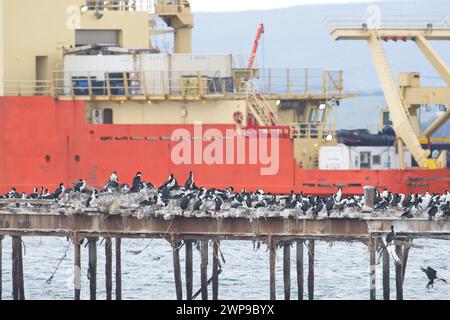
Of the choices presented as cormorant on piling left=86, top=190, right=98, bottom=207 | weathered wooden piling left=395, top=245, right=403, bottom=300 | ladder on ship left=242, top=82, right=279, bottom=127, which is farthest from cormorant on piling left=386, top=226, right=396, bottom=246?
ladder on ship left=242, top=82, right=279, bottom=127

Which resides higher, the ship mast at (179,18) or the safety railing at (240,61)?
the ship mast at (179,18)

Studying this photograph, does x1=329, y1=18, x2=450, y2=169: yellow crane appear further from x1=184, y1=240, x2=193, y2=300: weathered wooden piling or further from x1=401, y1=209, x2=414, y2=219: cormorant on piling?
x1=401, y1=209, x2=414, y2=219: cormorant on piling

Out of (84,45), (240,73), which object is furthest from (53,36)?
(240,73)

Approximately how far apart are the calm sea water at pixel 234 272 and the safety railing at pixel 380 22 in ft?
32.7

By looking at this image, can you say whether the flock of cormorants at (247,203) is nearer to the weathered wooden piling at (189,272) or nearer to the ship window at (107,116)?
the weathered wooden piling at (189,272)

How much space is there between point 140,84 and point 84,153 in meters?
4.15

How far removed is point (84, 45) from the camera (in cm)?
7581

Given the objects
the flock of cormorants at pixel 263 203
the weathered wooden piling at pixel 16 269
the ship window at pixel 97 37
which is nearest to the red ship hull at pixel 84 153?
the ship window at pixel 97 37

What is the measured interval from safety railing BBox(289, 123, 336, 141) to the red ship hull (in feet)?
3.63

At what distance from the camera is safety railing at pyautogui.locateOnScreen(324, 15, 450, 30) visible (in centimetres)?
6944

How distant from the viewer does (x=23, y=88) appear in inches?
2849

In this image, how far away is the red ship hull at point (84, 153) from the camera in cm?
7056

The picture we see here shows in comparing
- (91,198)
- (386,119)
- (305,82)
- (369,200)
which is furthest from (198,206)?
(386,119)
